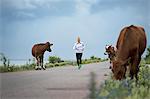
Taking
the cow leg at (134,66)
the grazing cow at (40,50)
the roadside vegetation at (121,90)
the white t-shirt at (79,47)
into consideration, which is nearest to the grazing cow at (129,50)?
the cow leg at (134,66)

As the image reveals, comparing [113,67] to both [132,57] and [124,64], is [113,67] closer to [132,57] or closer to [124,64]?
[124,64]

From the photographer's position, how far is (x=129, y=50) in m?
8.38

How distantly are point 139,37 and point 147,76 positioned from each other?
901 millimetres

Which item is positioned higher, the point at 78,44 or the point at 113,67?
the point at 78,44

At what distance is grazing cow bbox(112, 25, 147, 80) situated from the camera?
24.8 feet

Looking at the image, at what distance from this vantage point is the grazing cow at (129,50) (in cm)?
755

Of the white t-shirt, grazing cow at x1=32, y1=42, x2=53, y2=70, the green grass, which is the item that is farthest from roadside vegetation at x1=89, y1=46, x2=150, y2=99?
grazing cow at x1=32, y1=42, x2=53, y2=70

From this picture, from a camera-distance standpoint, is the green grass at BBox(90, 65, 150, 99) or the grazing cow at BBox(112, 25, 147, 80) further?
→ the grazing cow at BBox(112, 25, 147, 80)

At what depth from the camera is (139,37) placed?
29.6 ft

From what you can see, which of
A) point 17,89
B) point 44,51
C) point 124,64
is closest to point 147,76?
point 124,64

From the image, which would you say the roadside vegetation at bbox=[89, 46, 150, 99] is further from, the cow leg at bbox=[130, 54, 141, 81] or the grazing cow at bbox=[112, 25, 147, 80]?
the grazing cow at bbox=[112, 25, 147, 80]

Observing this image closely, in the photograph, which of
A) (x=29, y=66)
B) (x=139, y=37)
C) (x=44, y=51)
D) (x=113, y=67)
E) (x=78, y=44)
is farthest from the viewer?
(x=44, y=51)

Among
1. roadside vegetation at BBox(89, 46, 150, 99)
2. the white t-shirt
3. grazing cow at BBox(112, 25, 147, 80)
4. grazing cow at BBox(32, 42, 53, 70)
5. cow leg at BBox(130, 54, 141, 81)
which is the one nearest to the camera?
roadside vegetation at BBox(89, 46, 150, 99)

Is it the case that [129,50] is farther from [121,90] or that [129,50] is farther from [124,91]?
[121,90]
